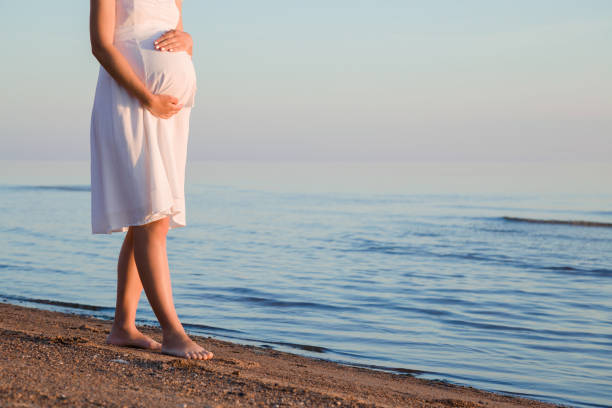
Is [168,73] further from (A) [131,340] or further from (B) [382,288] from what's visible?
(B) [382,288]

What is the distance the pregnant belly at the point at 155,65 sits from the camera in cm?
321

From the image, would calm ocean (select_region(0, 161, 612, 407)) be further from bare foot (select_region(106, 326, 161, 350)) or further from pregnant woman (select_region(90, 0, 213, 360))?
pregnant woman (select_region(90, 0, 213, 360))

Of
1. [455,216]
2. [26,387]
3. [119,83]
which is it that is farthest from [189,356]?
[455,216]

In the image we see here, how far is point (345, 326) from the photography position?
19.4 feet

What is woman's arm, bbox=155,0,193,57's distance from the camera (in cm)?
323

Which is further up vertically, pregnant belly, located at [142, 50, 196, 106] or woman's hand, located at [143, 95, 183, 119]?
pregnant belly, located at [142, 50, 196, 106]

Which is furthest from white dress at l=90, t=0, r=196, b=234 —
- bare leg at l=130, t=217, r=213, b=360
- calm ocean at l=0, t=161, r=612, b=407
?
calm ocean at l=0, t=161, r=612, b=407

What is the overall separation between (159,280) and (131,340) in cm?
49

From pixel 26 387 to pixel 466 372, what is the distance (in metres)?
3.21

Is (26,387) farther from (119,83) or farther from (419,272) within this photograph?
(419,272)

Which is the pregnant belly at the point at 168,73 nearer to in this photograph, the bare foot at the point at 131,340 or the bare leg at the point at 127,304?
the bare leg at the point at 127,304

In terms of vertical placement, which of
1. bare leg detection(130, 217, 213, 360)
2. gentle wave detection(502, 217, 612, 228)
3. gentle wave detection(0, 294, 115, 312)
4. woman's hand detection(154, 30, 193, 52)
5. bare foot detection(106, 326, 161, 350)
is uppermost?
woman's hand detection(154, 30, 193, 52)

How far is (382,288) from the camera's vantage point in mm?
7883

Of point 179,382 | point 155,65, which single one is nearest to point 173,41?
point 155,65
